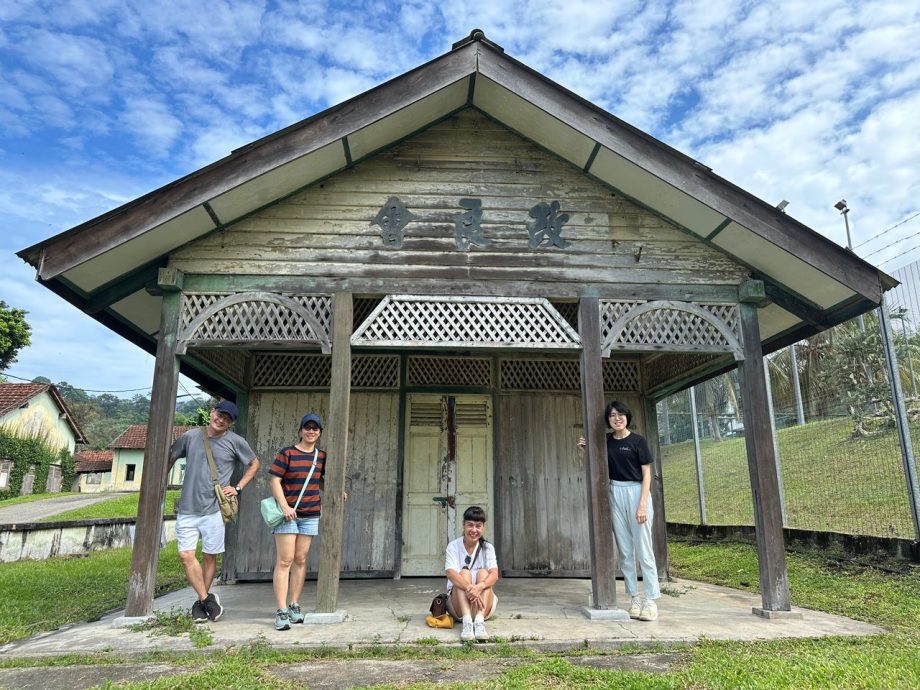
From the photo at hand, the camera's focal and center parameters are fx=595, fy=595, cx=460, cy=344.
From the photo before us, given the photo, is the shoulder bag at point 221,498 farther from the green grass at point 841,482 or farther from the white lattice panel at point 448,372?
the green grass at point 841,482

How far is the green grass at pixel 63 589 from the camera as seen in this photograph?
199 inches

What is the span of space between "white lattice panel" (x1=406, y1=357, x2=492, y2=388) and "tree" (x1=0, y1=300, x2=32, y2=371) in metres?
29.7

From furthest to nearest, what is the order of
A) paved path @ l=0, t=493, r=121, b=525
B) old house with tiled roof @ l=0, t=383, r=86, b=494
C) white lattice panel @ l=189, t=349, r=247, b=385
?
old house with tiled roof @ l=0, t=383, r=86, b=494, paved path @ l=0, t=493, r=121, b=525, white lattice panel @ l=189, t=349, r=247, b=385

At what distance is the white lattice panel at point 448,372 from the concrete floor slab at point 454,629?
2.55 meters

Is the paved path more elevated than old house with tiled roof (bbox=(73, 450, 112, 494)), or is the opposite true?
old house with tiled roof (bbox=(73, 450, 112, 494))

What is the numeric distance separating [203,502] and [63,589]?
357 centimetres

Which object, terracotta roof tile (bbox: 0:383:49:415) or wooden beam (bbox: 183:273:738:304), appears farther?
terracotta roof tile (bbox: 0:383:49:415)

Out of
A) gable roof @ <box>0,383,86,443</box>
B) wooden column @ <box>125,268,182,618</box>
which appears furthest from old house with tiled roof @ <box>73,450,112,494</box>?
wooden column @ <box>125,268,182,618</box>

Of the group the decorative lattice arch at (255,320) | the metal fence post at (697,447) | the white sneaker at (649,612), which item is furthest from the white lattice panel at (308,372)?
the metal fence post at (697,447)

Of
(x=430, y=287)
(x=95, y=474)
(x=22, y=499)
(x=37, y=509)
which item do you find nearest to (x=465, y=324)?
(x=430, y=287)

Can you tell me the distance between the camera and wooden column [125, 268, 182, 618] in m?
4.66

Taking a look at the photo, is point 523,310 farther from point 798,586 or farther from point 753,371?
point 798,586

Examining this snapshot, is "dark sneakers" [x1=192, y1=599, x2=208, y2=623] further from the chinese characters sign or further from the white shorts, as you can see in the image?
the chinese characters sign

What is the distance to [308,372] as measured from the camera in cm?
739
